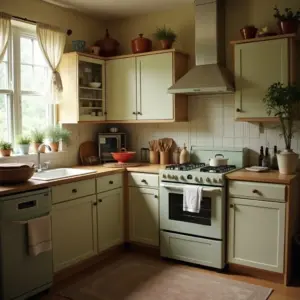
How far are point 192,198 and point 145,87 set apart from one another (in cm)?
144

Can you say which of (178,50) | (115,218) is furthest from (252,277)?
(178,50)

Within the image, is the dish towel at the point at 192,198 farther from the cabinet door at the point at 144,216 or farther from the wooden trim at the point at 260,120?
the wooden trim at the point at 260,120

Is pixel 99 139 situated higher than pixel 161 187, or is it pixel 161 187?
pixel 99 139

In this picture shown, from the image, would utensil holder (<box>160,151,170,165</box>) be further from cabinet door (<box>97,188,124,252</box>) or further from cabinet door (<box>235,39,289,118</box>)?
cabinet door (<box>235,39,289,118</box>)

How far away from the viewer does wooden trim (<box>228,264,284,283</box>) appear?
11.2ft

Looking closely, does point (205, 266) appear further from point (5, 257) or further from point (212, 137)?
point (5, 257)

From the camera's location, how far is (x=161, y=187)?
391 centimetres

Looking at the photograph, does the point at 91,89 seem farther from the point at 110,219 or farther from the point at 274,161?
the point at 274,161

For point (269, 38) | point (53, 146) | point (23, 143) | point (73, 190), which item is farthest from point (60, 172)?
point (269, 38)

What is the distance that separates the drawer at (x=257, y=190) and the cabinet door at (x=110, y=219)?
1245 mm

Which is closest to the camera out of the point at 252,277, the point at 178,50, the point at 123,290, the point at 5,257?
the point at 5,257

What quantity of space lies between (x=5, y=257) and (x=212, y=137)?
247 centimetres

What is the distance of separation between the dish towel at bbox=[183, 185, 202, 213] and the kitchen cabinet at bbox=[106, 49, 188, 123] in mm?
885

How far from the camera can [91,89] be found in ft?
14.7
